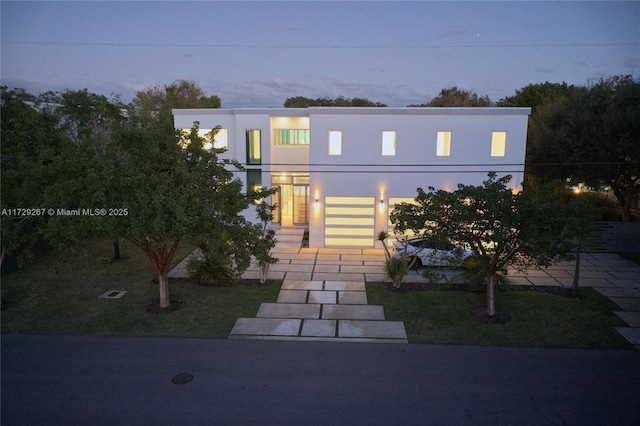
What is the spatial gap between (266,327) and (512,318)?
6642mm

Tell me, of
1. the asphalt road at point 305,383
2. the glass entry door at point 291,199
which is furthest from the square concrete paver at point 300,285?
the glass entry door at point 291,199

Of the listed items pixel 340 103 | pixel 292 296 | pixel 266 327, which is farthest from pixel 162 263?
pixel 340 103

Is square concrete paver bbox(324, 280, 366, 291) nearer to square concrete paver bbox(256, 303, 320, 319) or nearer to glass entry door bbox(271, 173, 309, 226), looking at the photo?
square concrete paver bbox(256, 303, 320, 319)

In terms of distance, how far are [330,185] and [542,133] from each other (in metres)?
11.4

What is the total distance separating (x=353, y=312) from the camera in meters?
12.8

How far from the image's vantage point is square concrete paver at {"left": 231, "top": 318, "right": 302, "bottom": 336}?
11.3 m

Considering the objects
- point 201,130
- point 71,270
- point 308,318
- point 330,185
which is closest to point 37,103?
point 201,130

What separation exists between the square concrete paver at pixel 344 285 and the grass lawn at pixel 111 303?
170cm

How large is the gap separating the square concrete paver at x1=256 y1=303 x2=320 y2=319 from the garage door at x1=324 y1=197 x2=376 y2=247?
25.1ft

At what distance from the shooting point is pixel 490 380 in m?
8.97

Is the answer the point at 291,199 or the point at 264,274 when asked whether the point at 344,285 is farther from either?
the point at 291,199

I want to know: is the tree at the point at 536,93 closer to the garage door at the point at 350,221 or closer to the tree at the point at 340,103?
the tree at the point at 340,103

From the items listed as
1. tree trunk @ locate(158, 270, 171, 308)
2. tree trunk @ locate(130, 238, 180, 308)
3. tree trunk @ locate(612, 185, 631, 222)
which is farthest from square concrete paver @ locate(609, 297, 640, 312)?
tree trunk @ locate(158, 270, 171, 308)

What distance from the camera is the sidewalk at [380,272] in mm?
14211
